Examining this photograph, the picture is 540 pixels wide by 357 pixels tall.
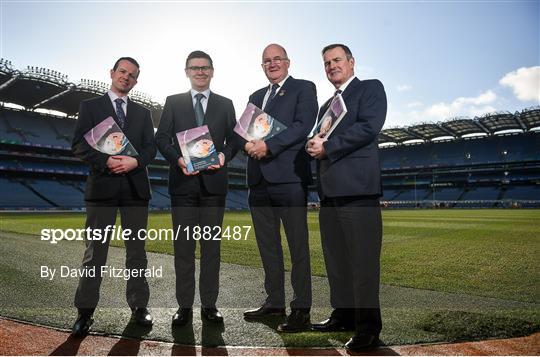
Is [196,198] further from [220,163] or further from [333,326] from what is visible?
[333,326]

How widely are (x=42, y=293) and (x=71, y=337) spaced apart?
1.97 m

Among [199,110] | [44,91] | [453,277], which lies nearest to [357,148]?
[199,110]

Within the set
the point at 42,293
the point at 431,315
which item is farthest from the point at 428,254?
the point at 42,293

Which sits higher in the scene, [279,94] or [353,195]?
[279,94]

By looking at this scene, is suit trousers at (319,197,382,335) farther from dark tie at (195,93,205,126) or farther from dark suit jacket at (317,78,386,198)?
dark tie at (195,93,205,126)

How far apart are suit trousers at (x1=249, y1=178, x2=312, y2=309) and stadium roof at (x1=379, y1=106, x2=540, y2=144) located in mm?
53447

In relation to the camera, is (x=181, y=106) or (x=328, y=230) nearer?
(x=328, y=230)

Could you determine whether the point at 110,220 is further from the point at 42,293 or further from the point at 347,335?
the point at 347,335

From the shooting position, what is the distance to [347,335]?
342 cm

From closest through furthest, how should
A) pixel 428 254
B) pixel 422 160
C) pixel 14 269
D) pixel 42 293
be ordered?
pixel 42 293
pixel 14 269
pixel 428 254
pixel 422 160

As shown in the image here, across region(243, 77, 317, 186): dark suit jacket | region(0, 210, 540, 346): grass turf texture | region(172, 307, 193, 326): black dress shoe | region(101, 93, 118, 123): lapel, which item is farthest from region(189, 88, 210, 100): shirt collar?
region(0, 210, 540, 346): grass turf texture

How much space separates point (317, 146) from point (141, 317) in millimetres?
2227

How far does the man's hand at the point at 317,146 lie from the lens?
339 centimetres

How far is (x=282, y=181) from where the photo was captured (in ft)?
12.4
